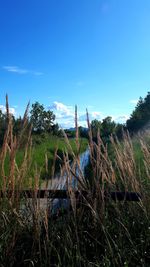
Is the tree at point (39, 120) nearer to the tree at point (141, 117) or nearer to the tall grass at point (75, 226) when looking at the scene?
the tall grass at point (75, 226)

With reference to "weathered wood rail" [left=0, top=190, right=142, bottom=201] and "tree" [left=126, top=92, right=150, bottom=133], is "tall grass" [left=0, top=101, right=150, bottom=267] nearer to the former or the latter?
"weathered wood rail" [left=0, top=190, right=142, bottom=201]

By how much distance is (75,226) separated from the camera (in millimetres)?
3164

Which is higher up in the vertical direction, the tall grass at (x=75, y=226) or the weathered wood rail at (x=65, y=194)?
the weathered wood rail at (x=65, y=194)

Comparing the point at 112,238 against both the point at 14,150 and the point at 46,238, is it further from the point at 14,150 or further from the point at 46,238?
the point at 14,150

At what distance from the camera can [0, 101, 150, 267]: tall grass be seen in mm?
3047

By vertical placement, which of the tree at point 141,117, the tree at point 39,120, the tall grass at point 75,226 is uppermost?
the tree at point 141,117

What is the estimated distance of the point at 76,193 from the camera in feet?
11.5

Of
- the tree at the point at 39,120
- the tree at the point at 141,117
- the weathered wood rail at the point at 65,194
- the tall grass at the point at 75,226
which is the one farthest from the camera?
the tree at the point at 141,117

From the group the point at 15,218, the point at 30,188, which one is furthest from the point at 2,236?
the point at 30,188

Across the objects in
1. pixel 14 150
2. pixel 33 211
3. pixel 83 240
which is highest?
pixel 14 150

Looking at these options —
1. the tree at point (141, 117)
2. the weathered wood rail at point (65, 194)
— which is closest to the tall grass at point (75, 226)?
the weathered wood rail at point (65, 194)

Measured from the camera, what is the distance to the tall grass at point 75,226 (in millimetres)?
3047

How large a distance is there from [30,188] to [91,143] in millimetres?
631

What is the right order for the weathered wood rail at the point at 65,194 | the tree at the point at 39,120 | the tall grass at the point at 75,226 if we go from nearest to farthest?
the tall grass at the point at 75,226
the weathered wood rail at the point at 65,194
the tree at the point at 39,120
